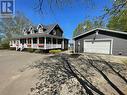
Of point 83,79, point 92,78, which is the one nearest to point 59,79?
point 83,79

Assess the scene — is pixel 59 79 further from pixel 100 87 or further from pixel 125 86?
pixel 125 86

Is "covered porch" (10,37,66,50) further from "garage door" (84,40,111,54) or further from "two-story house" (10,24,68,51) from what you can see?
"garage door" (84,40,111,54)

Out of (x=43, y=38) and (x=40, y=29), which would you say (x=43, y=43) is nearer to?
(x=43, y=38)

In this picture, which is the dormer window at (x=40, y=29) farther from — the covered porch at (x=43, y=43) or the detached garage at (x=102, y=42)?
the detached garage at (x=102, y=42)

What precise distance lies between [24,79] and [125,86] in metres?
5.13

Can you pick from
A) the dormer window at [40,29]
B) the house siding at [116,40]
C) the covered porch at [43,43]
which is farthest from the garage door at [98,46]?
the dormer window at [40,29]

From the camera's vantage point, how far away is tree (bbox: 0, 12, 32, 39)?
4015cm

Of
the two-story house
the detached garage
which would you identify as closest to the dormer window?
the two-story house

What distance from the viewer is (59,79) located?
675 cm

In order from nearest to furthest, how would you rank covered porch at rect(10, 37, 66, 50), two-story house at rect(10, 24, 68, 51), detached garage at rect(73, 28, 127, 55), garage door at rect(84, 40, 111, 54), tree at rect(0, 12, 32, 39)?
detached garage at rect(73, 28, 127, 55) < garage door at rect(84, 40, 111, 54) < covered porch at rect(10, 37, 66, 50) < two-story house at rect(10, 24, 68, 51) < tree at rect(0, 12, 32, 39)

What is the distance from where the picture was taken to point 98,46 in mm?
17781

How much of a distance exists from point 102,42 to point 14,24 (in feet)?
106

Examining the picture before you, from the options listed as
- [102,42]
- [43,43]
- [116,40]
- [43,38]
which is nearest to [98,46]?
[102,42]

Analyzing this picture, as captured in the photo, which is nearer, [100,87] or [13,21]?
[100,87]
